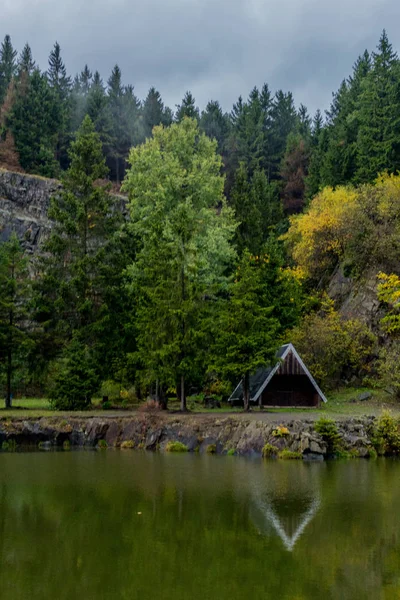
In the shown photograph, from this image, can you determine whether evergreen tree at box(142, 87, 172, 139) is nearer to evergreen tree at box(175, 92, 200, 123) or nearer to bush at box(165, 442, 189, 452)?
evergreen tree at box(175, 92, 200, 123)

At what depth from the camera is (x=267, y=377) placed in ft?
116

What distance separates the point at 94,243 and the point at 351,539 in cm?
3165

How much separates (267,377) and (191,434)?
7.69 m

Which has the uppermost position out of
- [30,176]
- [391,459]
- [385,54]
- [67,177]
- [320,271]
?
[385,54]

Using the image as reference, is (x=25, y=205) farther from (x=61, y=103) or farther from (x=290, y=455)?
(x=290, y=455)

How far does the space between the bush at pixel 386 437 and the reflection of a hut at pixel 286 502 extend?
573cm

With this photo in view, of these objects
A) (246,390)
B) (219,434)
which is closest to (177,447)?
(219,434)

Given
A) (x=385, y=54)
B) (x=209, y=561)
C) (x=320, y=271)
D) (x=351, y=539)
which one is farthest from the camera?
(x=385, y=54)

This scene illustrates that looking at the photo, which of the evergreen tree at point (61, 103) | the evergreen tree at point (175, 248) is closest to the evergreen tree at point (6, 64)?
the evergreen tree at point (61, 103)

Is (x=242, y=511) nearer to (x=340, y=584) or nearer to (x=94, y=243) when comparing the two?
(x=340, y=584)

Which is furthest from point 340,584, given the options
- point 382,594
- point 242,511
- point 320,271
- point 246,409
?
point 320,271

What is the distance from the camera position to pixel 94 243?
4203 cm

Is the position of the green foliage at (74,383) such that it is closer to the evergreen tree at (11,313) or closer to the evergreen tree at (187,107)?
the evergreen tree at (11,313)

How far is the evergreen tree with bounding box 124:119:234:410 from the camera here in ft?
112
